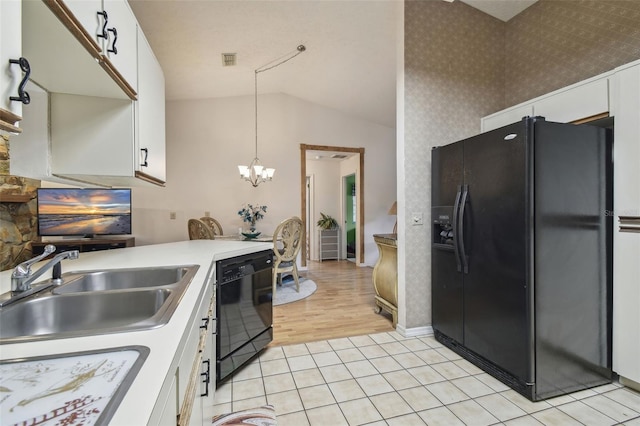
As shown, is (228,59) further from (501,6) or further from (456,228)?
(456,228)

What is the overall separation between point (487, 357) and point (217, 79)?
4.66 metres

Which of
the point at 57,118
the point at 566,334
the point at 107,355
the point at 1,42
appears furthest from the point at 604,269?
the point at 57,118

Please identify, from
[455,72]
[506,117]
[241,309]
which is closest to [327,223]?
[455,72]

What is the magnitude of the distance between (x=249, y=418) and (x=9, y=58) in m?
1.80

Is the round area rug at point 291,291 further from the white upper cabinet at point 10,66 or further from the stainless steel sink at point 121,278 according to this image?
the white upper cabinet at point 10,66

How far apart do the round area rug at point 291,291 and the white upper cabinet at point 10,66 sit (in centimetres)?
325

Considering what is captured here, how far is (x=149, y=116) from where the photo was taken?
1.82 meters

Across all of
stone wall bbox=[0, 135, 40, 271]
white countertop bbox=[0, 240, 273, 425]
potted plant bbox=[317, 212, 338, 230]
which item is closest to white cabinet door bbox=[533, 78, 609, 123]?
white countertop bbox=[0, 240, 273, 425]

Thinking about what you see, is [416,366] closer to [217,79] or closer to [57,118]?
[57,118]

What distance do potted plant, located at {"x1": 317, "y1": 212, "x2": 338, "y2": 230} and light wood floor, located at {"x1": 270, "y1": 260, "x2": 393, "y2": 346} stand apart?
217 cm

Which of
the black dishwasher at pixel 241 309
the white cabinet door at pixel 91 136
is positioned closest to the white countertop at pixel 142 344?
the white cabinet door at pixel 91 136

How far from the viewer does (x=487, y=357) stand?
2098mm

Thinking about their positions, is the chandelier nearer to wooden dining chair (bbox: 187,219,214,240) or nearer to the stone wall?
wooden dining chair (bbox: 187,219,214,240)

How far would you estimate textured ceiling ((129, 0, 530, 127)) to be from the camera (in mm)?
2877
